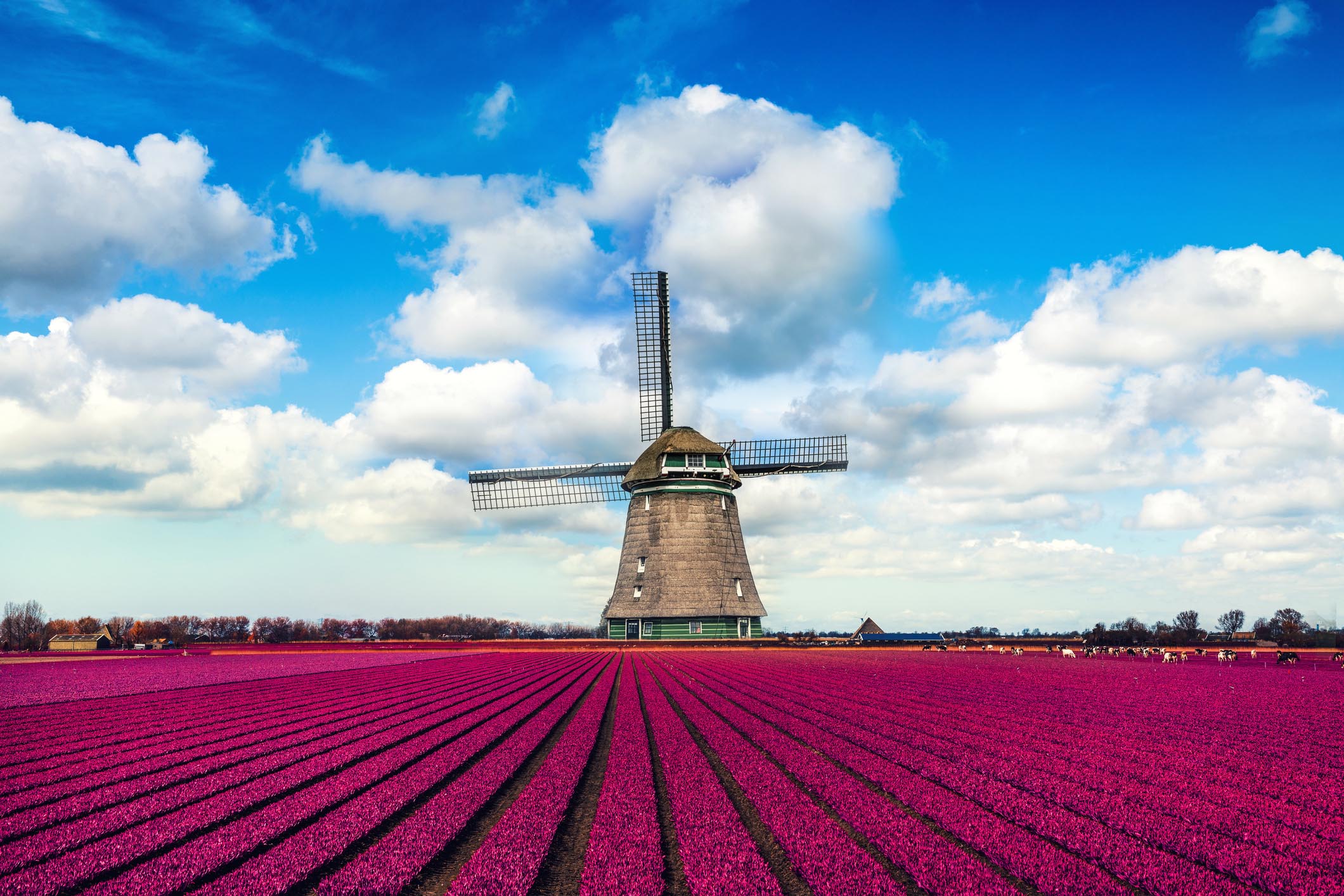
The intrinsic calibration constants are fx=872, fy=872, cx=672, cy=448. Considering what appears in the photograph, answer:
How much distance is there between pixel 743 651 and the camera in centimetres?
6091

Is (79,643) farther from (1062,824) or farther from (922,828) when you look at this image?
(1062,824)

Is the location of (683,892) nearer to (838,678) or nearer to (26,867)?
(26,867)

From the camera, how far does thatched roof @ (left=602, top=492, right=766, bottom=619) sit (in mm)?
60094

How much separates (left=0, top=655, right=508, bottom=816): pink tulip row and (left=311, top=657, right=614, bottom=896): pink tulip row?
481cm

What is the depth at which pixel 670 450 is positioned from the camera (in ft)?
203

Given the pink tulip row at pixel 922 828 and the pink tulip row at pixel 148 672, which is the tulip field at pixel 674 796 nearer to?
the pink tulip row at pixel 922 828

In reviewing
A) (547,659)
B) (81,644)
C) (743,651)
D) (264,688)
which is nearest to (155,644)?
(81,644)

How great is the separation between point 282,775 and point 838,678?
84.4ft

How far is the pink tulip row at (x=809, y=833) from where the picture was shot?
8766 mm

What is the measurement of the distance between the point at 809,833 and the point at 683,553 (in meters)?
50.0

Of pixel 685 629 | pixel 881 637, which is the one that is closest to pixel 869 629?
pixel 881 637

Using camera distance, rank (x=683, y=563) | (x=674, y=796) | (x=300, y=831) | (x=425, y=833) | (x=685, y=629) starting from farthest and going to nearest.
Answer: (x=685, y=629), (x=683, y=563), (x=674, y=796), (x=300, y=831), (x=425, y=833)

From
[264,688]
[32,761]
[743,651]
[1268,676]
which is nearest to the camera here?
[32,761]

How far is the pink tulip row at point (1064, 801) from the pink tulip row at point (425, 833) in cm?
696
